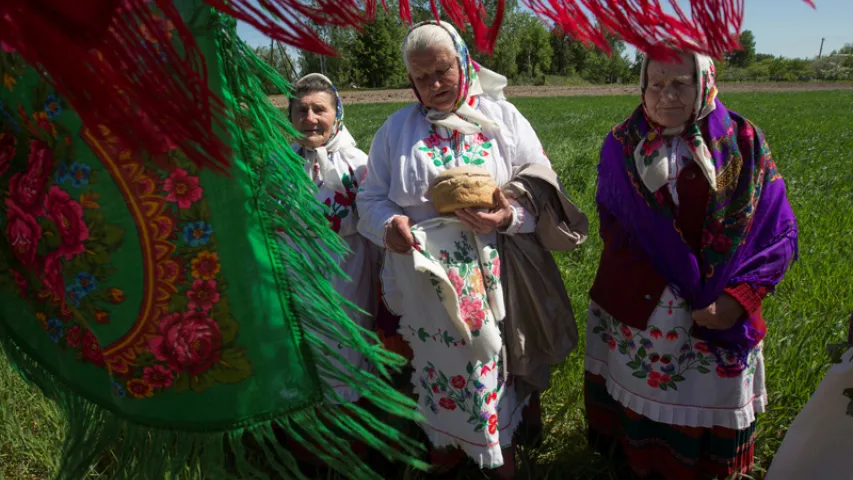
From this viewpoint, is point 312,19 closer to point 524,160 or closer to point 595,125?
point 524,160

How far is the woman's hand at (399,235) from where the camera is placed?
2.08 meters

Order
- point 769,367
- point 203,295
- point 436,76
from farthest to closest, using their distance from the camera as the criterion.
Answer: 1. point 769,367
2. point 436,76
3. point 203,295

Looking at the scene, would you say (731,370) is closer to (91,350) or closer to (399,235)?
(399,235)

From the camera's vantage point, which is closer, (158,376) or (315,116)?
(158,376)

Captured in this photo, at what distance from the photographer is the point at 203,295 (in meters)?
1.01

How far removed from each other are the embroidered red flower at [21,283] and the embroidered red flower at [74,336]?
0.32 ft

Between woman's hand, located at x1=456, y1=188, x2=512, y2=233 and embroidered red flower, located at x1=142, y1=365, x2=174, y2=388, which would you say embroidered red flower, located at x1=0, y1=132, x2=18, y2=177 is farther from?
woman's hand, located at x1=456, y1=188, x2=512, y2=233

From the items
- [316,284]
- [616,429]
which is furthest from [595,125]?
[316,284]

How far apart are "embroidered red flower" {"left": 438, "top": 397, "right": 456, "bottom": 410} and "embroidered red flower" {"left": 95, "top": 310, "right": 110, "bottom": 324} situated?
4.75 ft

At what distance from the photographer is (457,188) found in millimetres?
1987

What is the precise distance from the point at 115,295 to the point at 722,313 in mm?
1824

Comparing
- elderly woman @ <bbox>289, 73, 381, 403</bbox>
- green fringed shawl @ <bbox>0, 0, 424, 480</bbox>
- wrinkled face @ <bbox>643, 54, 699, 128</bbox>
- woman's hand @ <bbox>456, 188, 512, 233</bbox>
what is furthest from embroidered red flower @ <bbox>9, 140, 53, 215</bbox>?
wrinkled face @ <bbox>643, 54, 699, 128</bbox>

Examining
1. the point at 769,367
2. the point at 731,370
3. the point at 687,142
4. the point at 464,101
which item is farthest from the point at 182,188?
the point at 769,367

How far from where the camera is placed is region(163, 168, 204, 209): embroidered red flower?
964mm
